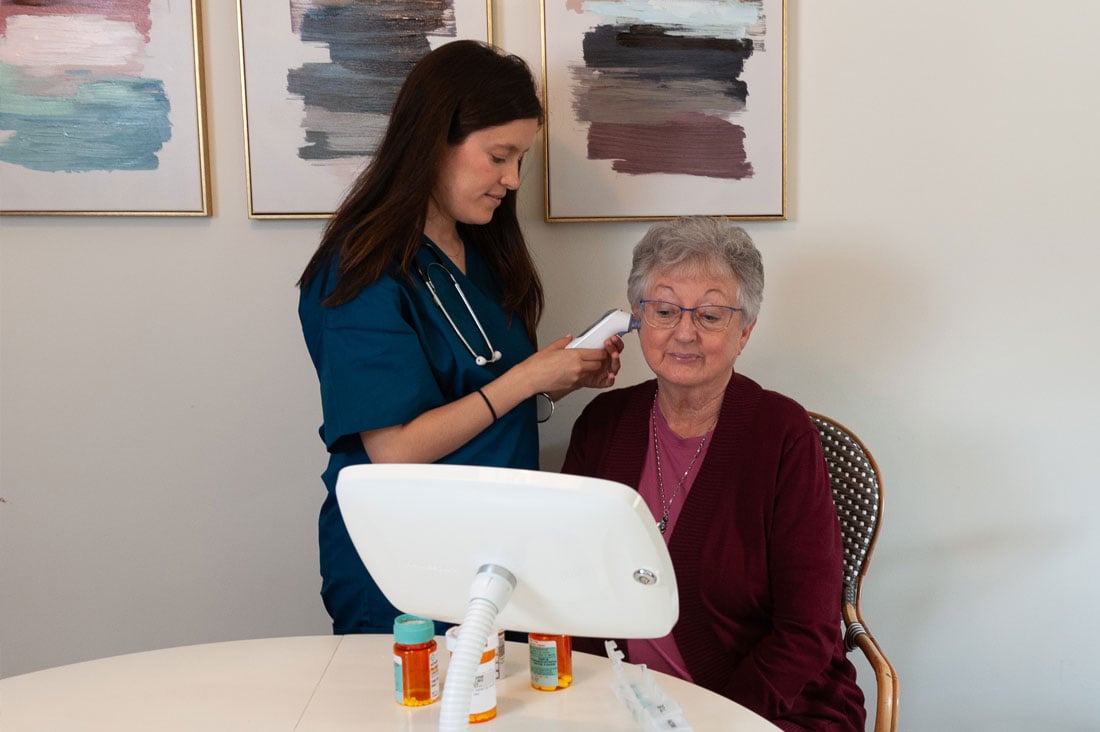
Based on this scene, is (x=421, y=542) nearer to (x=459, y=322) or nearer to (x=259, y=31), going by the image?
(x=459, y=322)

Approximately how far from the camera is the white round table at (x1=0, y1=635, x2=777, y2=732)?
117cm

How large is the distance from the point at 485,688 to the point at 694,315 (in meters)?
0.80

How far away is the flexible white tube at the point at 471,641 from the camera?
89 centimetres

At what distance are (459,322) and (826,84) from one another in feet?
3.44

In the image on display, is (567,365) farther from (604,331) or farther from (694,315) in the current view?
(694,315)

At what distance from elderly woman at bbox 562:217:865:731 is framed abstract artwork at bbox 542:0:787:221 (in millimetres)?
426

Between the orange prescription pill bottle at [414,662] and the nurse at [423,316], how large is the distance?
0.49m

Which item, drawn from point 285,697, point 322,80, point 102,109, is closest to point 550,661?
point 285,697

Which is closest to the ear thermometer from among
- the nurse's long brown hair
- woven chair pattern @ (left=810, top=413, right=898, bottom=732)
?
the nurse's long brown hair

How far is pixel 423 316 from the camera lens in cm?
172

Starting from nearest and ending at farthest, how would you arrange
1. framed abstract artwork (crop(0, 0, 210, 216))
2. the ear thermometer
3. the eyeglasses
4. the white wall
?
1. the eyeglasses
2. the ear thermometer
3. framed abstract artwork (crop(0, 0, 210, 216))
4. the white wall

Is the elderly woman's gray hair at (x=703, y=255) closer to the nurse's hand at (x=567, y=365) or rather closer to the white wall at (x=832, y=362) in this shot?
the nurse's hand at (x=567, y=365)

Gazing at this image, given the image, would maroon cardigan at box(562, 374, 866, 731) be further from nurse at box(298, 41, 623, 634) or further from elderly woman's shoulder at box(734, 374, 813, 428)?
nurse at box(298, 41, 623, 634)

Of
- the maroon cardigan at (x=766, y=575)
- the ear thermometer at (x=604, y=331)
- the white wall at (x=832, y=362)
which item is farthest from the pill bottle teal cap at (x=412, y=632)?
the white wall at (x=832, y=362)
